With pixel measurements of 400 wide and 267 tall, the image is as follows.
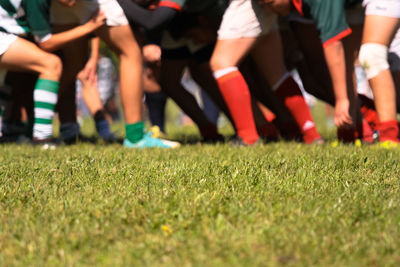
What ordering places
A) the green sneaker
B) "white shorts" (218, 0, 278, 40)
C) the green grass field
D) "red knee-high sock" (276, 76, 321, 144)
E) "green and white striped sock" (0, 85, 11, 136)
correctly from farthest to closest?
"green and white striped sock" (0, 85, 11, 136), "red knee-high sock" (276, 76, 321, 144), the green sneaker, "white shorts" (218, 0, 278, 40), the green grass field

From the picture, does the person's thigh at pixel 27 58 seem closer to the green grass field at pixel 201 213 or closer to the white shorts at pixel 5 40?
the white shorts at pixel 5 40

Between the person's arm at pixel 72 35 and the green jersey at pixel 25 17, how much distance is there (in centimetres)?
6

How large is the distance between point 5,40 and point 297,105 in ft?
8.74

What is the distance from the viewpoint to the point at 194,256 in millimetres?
1717

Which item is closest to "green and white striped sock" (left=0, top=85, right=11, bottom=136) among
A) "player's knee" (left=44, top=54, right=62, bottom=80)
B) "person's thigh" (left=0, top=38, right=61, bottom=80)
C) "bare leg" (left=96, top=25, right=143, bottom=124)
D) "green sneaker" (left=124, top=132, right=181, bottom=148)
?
"person's thigh" (left=0, top=38, right=61, bottom=80)

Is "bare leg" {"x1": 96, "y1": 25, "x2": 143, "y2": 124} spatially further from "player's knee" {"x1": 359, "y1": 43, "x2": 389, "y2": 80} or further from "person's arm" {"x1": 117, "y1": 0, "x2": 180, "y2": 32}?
"player's knee" {"x1": 359, "y1": 43, "x2": 389, "y2": 80}

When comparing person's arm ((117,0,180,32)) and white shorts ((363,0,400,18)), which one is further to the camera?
person's arm ((117,0,180,32))

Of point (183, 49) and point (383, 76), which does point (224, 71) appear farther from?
point (383, 76)

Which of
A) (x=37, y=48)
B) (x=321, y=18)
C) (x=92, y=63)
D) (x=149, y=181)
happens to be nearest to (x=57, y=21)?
(x=37, y=48)

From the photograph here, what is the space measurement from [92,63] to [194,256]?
4638 mm

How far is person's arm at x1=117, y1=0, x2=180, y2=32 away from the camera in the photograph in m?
4.60

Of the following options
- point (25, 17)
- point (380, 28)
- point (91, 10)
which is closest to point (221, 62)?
point (91, 10)

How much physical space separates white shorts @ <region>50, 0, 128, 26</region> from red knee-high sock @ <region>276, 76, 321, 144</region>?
5.33 ft

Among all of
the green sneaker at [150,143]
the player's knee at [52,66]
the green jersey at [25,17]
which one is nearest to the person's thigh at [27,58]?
the player's knee at [52,66]
